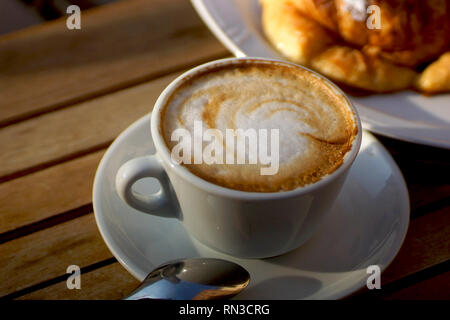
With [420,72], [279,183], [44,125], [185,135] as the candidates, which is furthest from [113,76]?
[420,72]

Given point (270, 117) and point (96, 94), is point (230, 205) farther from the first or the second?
point (96, 94)

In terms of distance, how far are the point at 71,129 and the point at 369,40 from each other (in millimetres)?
612

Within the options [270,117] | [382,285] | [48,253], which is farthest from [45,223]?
[382,285]

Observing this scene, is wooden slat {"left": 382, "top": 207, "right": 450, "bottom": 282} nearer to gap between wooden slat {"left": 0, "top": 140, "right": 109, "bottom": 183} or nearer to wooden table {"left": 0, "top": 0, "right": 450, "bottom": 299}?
wooden table {"left": 0, "top": 0, "right": 450, "bottom": 299}

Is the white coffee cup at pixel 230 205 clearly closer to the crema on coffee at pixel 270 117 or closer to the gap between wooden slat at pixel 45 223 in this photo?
the crema on coffee at pixel 270 117

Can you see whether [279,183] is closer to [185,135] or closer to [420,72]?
[185,135]

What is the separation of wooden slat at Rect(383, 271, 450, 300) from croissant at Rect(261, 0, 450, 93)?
0.39 metres

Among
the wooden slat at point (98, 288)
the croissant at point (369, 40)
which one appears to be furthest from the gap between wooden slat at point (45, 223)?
the croissant at point (369, 40)

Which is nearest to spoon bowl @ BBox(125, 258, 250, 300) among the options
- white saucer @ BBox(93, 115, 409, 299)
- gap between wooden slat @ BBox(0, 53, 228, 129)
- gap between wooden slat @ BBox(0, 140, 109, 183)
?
white saucer @ BBox(93, 115, 409, 299)

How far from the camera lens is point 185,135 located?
567 mm

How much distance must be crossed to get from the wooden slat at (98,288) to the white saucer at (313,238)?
52 mm

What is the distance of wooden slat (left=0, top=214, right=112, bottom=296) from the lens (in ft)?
2.02

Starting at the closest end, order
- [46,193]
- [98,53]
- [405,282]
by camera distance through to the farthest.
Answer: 1. [405,282]
2. [46,193]
3. [98,53]

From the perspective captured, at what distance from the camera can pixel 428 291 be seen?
610mm
